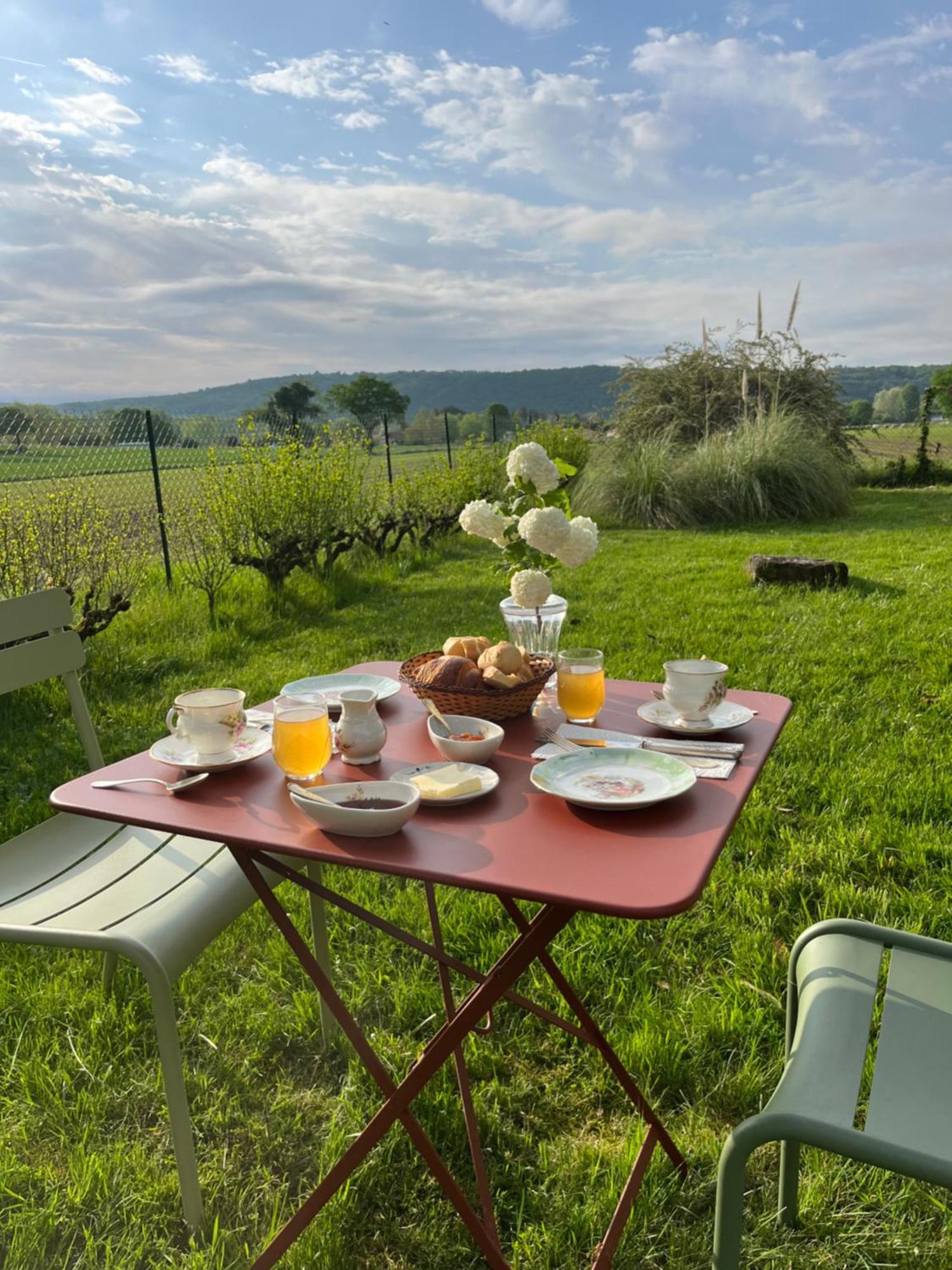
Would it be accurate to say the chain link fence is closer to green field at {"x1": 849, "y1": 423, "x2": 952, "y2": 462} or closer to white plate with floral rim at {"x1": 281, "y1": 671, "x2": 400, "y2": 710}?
white plate with floral rim at {"x1": 281, "y1": 671, "x2": 400, "y2": 710}

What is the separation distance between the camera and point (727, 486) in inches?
421

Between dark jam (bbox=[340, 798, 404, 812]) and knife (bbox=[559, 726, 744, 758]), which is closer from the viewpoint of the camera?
dark jam (bbox=[340, 798, 404, 812])

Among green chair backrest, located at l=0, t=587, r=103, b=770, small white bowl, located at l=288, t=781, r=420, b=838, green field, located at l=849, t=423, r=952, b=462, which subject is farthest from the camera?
green field, located at l=849, t=423, r=952, b=462

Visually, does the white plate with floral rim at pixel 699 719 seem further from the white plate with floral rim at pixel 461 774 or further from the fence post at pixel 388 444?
the fence post at pixel 388 444

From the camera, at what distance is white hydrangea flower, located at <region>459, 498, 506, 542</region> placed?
1.88 m

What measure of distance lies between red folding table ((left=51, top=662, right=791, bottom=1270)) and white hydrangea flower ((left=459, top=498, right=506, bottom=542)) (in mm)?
452

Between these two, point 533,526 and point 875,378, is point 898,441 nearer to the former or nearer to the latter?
point 875,378

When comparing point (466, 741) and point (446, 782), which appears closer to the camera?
point (446, 782)

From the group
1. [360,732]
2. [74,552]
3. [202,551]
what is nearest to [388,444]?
[202,551]

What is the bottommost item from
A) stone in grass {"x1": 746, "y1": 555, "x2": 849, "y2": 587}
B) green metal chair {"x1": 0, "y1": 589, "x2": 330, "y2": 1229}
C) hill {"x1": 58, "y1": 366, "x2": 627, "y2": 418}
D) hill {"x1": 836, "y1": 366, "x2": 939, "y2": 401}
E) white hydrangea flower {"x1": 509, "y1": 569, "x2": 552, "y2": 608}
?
stone in grass {"x1": 746, "y1": 555, "x2": 849, "y2": 587}

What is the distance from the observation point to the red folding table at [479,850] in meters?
1.13

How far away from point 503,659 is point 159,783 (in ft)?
2.24

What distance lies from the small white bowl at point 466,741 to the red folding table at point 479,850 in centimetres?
4

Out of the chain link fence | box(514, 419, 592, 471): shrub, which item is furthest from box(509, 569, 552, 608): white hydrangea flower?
box(514, 419, 592, 471): shrub
